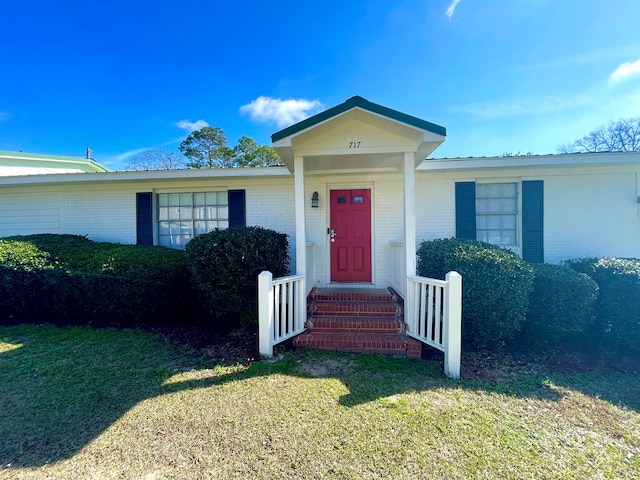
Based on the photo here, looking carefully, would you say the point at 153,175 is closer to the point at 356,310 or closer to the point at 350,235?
the point at 350,235

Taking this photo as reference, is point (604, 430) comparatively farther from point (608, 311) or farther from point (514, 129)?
point (514, 129)

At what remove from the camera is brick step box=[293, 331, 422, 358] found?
3926 mm

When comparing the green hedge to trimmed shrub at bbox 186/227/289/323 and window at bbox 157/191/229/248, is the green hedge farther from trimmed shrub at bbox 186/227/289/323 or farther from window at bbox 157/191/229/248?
window at bbox 157/191/229/248

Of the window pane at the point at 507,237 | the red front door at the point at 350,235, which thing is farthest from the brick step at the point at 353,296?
the window pane at the point at 507,237

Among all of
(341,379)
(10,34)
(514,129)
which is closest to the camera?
(341,379)

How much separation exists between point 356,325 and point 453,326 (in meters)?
1.41

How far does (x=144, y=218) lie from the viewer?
6684 mm

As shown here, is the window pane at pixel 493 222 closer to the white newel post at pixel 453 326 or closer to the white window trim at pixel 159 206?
the white newel post at pixel 453 326

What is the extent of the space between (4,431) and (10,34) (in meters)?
11.1

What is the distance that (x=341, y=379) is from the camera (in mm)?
3295

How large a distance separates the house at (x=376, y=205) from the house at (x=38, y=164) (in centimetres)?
502

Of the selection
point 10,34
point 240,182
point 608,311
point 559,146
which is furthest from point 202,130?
point 559,146

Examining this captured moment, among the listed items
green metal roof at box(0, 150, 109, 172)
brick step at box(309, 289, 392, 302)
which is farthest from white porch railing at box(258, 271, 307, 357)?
green metal roof at box(0, 150, 109, 172)

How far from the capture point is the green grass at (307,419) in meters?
2.05
